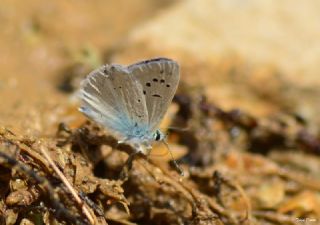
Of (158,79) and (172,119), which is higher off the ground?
(172,119)

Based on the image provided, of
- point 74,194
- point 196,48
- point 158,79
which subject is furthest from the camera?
point 196,48

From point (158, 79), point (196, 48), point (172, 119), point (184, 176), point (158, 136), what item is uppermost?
point (196, 48)

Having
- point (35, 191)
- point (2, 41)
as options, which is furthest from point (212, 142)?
point (2, 41)

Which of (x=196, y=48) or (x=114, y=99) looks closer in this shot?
(x=114, y=99)

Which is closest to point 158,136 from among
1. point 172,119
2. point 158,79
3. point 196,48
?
point 158,79

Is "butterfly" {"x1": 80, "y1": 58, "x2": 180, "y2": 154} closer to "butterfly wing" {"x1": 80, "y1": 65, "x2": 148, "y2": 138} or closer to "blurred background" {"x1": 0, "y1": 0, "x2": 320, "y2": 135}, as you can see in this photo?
"butterfly wing" {"x1": 80, "y1": 65, "x2": 148, "y2": 138}

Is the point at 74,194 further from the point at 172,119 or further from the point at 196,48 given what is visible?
the point at 196,48
